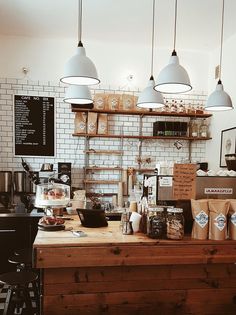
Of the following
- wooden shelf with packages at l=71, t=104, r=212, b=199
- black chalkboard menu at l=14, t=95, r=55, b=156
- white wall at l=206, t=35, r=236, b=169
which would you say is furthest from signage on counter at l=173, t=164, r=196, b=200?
black chalkboard menu at l=14, t=95, r=55, b=156

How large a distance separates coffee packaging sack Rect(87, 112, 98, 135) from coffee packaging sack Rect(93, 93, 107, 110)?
0.14m

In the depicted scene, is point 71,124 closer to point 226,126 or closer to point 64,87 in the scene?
point 64,87

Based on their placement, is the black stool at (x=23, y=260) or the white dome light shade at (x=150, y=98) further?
the white dome light shade at (x=150, y=98)

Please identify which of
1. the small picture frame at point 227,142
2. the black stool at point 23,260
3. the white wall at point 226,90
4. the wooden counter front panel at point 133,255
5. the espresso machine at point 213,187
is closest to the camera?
the wooden counter front panel at point 133,255

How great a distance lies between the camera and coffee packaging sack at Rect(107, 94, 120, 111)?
194 inches

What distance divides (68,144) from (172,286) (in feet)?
10.9

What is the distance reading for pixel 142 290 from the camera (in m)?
2.16

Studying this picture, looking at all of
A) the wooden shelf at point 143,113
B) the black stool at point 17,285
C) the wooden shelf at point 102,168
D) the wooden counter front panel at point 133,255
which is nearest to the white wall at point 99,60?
the wooden shelf at point 143,113

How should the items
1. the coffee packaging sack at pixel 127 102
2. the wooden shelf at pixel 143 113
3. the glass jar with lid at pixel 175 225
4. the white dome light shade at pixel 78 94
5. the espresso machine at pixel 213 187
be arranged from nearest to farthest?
the glass jar with lid at pixel 175 225, the espresso machine at pixel 213 187, the white dome light shade at pixel 78 94, the wooden shelf at pixel 143 113, the coffee packaging sack at pixel 127 102

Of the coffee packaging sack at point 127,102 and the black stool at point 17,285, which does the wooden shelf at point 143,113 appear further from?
the black stool at point 17,285

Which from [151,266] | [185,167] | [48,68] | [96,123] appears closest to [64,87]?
[48,68]

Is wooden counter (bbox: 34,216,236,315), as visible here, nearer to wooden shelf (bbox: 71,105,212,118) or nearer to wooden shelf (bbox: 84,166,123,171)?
wooden shelf (bbox: 84,166,123,171)

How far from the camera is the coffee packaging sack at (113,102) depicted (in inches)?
194

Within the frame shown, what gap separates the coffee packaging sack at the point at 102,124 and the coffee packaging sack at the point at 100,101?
0.14 metres
